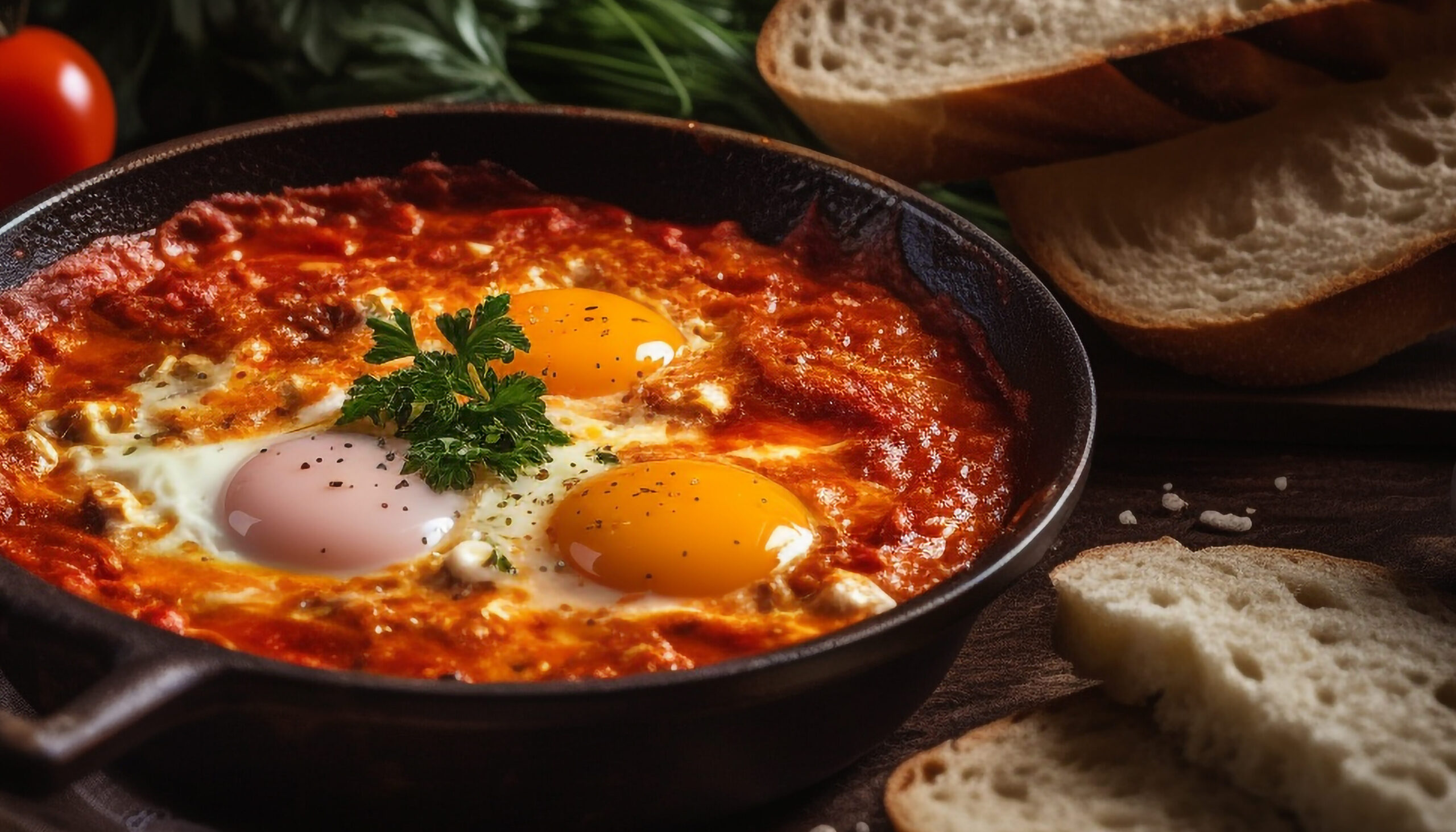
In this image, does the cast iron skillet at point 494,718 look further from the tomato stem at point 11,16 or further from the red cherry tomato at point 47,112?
the tomato stem at point 11,16

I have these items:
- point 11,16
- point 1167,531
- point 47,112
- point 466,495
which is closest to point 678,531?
point 466,495

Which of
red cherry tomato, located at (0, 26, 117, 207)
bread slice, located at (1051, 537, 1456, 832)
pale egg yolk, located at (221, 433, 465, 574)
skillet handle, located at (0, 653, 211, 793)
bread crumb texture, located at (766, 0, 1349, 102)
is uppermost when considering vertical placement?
bread crumb texture, located at (766, 0, 1349, 102)

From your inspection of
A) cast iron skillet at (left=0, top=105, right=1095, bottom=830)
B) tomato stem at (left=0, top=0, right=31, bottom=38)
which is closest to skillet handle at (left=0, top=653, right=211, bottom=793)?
cast iron skillet at (left=0, top=105, right=1095, bottom=830)

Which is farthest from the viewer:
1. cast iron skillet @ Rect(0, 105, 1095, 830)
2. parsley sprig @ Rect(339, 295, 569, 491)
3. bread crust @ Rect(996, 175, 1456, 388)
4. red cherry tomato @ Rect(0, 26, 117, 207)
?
red cherry tomato @ Rect(0, 26, 117, 207)

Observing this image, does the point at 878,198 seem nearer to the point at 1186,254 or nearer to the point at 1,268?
the point at 1186,254

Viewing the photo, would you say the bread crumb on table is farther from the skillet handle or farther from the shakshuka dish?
the skillet handle

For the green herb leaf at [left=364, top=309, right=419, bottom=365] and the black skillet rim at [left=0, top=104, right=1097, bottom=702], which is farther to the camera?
the green herb leaf at [left=364, top=309, right=419, bottom=365]

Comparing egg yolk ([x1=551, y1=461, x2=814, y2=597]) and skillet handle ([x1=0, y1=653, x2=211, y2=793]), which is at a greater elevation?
skillet handle ([x1=0, y1=653, x2=211, y2=793])

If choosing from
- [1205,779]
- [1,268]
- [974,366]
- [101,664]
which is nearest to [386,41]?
[1,268]
